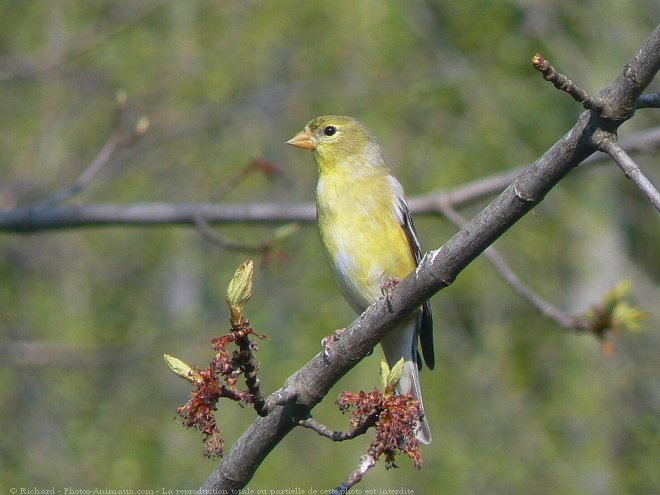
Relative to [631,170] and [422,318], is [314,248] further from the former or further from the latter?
[631,170]

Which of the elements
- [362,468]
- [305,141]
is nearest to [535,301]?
[305,141]

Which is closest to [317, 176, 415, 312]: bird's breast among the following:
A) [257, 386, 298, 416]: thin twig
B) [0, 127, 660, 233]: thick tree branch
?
[0, 127, 660, 233]: thick tree branch

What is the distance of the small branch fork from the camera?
2.06m

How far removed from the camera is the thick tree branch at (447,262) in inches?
84.7

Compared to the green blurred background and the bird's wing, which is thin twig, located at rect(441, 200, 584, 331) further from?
the green blurred background

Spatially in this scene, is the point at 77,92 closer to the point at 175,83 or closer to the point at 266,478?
the point at 175,83

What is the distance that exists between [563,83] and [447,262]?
579 mm

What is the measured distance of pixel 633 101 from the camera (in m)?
2.14

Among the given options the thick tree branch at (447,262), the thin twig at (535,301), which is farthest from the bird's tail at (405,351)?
the thick tree branch at (447,262)

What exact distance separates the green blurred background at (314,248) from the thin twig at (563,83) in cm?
756

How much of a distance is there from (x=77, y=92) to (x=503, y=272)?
7.25m

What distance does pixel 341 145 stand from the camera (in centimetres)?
548

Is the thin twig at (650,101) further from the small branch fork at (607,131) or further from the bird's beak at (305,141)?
the bird's beak at (305,141)

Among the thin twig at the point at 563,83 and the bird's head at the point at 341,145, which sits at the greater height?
the thin twig at the point at 563,83
